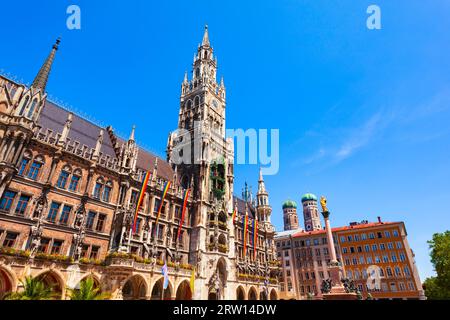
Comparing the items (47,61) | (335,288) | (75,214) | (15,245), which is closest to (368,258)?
(335,288)

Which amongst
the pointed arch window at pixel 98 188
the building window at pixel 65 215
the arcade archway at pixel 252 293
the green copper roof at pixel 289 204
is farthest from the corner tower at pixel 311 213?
the building window at pixel 65 215

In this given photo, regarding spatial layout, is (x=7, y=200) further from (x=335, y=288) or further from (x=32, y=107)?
(x=335, y=288)

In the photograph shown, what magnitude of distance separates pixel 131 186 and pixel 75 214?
7635 mm

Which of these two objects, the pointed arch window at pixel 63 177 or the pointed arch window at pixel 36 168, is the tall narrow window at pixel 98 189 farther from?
the pointed arch window at pixel 36 168

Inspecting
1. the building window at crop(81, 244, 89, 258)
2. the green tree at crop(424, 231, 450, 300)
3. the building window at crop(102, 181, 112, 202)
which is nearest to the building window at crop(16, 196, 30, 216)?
the building window at crop(81, 244, 89, 258)

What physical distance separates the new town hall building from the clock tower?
0.21 metres

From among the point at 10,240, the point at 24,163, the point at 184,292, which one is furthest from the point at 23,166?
the point at 184,292

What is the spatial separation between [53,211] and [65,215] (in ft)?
4.15

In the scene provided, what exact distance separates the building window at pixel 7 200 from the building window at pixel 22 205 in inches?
25.2

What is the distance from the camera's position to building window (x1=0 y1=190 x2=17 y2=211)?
22.5 meters

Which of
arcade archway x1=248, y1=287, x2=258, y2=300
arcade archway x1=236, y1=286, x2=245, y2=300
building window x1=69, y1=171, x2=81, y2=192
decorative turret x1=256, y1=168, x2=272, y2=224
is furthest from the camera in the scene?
decorative turret x1=256, y1=168, x2=272, y2=224

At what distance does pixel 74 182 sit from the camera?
93.1 feet

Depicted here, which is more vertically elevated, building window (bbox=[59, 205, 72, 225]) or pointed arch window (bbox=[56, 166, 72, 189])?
pointed arch window (bbox=[56, 166, 72, 189])

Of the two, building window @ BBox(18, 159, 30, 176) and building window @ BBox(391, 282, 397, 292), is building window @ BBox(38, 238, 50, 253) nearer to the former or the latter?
building window @ BBox(18, 159, 30, 176)
